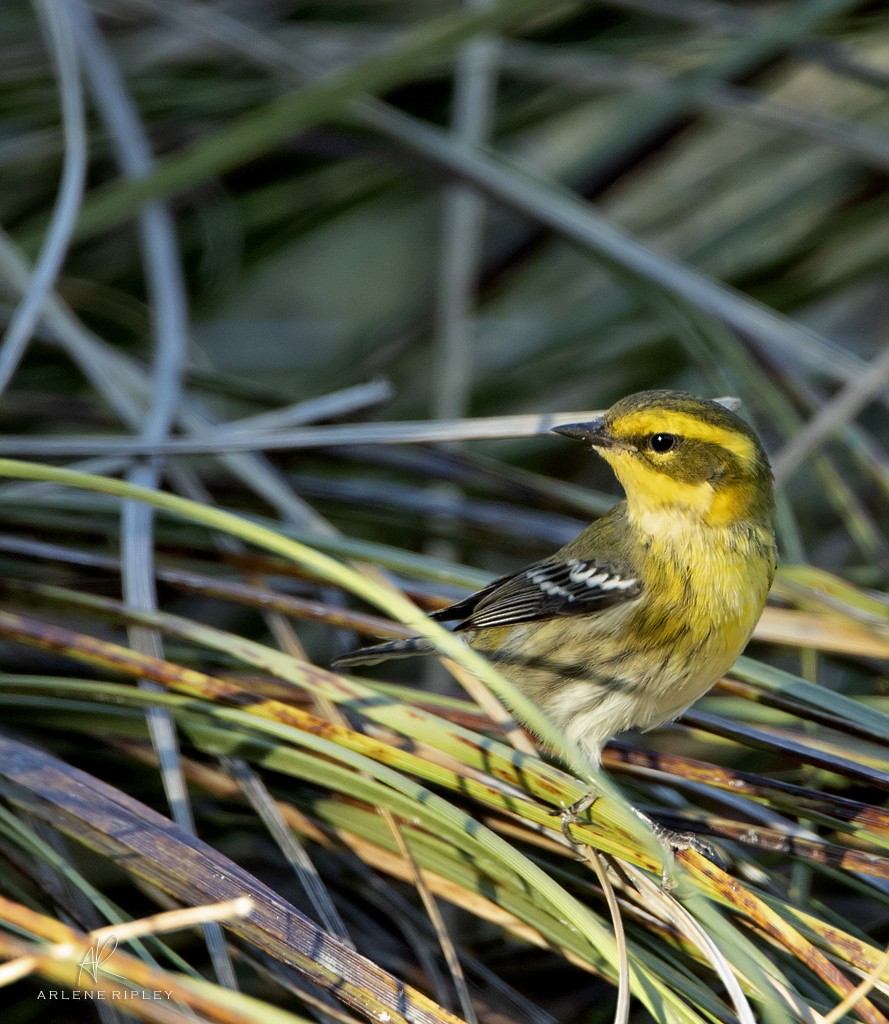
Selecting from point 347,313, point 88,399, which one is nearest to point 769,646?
point 88,399

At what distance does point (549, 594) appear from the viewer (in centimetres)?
231

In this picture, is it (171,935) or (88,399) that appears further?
(88,399)

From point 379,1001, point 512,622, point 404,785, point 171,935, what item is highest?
point 512,622

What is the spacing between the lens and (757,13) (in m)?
3.59

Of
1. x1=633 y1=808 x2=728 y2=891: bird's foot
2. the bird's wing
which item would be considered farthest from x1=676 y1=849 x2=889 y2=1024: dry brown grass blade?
the bird's wing

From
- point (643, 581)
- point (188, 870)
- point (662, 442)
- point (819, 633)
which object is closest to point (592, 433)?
point (662, 442)

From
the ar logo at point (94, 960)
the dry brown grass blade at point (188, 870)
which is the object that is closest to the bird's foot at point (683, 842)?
the dry brown grass blade at point (188, 870)

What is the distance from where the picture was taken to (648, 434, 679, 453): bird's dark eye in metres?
2.27

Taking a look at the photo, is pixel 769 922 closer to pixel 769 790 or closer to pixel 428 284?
pixel 769 790

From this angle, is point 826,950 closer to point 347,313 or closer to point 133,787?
point 133,787

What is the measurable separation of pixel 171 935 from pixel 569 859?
2.42 feet

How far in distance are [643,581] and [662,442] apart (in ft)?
0.94

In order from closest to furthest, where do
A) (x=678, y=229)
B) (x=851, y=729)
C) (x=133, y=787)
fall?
1. (x=851, y=729)
2. (x=133, y=787)
3. (x=678, y=229)

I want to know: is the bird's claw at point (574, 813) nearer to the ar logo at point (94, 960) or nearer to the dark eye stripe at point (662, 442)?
A: the ar logo at point (94, 960)
